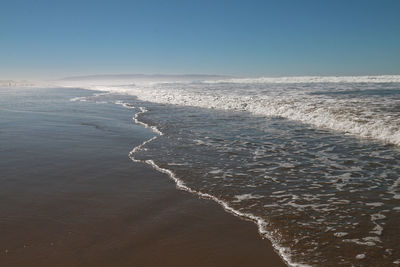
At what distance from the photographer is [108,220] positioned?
13.3ft

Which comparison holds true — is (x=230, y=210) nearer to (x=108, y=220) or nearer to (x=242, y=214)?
(x=242, y=214)

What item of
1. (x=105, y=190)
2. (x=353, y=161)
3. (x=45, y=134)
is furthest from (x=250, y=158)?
(x=45, y=134)

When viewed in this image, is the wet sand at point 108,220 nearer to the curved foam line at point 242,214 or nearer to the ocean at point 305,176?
the curved foam line at point 242,214

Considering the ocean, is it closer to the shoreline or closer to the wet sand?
the shoreline

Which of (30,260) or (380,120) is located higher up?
(380,120)

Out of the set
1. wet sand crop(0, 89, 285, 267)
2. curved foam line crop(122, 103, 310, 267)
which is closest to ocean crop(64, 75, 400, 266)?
curved foam line crop(122, 103, 310, 267)

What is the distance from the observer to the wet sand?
3258mm

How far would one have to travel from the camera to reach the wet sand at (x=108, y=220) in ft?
10.7

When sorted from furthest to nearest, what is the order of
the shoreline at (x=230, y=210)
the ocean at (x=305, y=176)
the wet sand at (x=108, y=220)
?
the ocean at (x=305, y=176) < the shoreline at (x=230, y=210) < the wet sand at (x=108, y=220)

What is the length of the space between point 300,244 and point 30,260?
282 centimetres

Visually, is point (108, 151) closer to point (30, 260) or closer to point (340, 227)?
point (30, 260)

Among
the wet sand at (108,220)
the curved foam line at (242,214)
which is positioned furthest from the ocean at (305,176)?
the wet sand at (108,220)

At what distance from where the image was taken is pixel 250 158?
7.20 metres

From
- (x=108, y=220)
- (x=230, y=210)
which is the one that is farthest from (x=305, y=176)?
(x=108, y=220)
